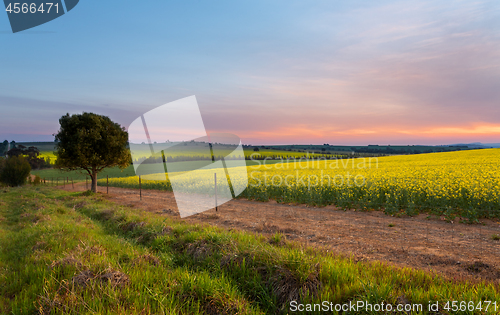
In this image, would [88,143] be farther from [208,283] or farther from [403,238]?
[403,238]

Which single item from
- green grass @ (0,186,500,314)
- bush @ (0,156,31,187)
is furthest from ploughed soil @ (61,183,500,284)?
bush @ (0,156,31,187)

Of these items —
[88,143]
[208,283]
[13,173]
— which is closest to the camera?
[208,283]

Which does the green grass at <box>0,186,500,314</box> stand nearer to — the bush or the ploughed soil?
the ploughed soil

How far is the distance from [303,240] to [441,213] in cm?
771

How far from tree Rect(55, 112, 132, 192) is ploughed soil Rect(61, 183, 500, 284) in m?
16.0

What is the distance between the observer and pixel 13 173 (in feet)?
154

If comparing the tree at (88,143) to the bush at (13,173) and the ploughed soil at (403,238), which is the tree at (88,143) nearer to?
the ploughed soil at (403,238)

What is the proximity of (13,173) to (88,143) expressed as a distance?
1430 inches

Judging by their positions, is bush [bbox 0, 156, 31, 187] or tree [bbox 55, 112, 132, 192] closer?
tree [bbox 55, 112, 132, 192]

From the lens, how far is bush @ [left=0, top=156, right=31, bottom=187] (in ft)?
154

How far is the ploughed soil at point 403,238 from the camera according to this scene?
246 inches

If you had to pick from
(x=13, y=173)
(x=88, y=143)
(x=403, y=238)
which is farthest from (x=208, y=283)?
(x=13, y=173)

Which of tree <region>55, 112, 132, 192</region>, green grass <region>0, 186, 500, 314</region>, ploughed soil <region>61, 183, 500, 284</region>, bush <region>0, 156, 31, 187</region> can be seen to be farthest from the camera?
bush <region>0, 156, 31, 187</region>

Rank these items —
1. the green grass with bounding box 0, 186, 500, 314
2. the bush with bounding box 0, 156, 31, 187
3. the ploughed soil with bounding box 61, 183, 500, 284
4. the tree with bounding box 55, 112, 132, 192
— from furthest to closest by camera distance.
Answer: the bush with bounding box 0, 156, 31, 187
the tree with bounding box 55, 112, 132, 192
the ploughed soil with bounding box 61, 183, 500, 284
the green grass with bounding box 0, 186, 500, 314
